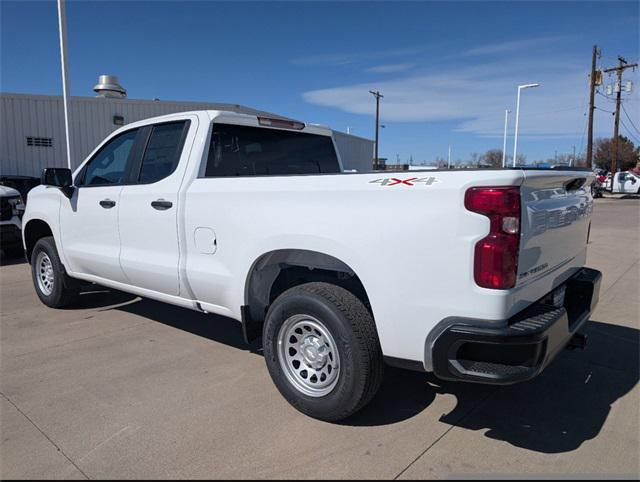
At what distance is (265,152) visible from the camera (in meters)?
4.35

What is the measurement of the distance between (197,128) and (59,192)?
Result: 7.55ft

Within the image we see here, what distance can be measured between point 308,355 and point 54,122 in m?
17.3

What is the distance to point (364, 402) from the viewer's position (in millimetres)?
2900

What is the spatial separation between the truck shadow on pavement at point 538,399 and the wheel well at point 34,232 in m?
2.92

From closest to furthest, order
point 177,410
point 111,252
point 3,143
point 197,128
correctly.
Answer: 1. point 177,410
2. point 197,128
3. point 111,252
4. point 3,143

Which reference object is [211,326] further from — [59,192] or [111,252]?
[59,192]

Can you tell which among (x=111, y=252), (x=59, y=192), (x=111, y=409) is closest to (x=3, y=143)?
(x=59, y=192)

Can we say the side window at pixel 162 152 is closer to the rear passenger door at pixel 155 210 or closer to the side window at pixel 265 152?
the rear passenger door at pixel 155 210

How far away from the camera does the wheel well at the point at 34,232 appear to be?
584 centimetres

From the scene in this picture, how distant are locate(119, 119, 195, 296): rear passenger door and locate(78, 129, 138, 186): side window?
0.27 m

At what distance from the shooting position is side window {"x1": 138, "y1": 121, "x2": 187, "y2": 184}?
4012 millimetres

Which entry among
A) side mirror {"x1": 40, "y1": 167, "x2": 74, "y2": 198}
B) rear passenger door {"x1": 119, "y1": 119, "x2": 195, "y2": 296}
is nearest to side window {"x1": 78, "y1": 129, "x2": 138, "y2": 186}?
side mirror {"x1": 40, "y1": 167, "x2": 74, "y2": 198}

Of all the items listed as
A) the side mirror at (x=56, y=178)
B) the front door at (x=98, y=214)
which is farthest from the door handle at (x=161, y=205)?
the side mirror at (x=56, y=178)

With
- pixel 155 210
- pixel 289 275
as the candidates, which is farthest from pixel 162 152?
pixel 289 275
